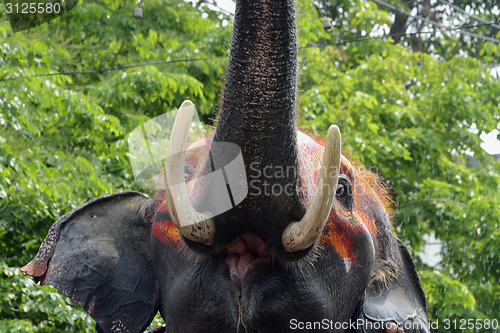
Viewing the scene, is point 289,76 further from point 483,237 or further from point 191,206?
point 483,237

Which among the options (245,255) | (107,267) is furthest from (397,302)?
(107,267)

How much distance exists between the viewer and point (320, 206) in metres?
2.33

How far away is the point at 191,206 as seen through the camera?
238 cm

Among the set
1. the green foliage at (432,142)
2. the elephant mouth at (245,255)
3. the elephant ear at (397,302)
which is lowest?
the green foliage at (432,142)

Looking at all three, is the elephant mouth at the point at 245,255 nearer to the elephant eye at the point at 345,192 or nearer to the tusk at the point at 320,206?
the tusk at the point at 320,206

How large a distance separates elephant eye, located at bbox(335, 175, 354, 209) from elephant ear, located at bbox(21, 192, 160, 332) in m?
0.93

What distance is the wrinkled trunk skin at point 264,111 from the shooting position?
7.25ft

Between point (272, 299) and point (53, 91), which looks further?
point (53, 91)

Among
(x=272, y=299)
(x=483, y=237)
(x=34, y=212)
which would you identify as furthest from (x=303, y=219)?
(x=483, y=237)

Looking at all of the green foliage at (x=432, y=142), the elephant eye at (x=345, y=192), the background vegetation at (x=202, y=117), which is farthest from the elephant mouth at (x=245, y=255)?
the green foliage at (x=432, y=142)

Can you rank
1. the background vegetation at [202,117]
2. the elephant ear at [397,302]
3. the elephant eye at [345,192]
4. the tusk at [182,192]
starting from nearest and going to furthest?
the tusk at [182,192] → the elephant eye at [345,192] → the elephant ear at [397,302] → the background vegetation at [202,117]

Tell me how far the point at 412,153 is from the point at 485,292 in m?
2.07

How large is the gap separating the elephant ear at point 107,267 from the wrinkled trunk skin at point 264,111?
104cm

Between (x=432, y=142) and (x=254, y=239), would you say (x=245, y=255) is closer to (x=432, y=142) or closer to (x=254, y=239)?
(x=254, y=239)
